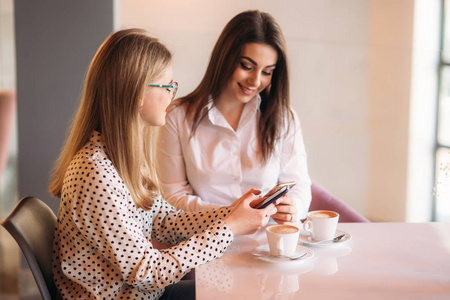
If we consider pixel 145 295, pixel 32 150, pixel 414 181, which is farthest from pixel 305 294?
pixel 414 181

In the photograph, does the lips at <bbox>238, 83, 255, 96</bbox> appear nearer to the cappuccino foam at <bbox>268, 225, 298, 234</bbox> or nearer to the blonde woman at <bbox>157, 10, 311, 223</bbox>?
the blonde woman at <bbox>157, 10, 311, 223</bbox>

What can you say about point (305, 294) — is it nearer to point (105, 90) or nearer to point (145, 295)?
point (145, 295)

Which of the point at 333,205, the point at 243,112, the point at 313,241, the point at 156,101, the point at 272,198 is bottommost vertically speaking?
the point at 333,205

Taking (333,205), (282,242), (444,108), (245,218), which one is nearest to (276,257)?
(282,242)

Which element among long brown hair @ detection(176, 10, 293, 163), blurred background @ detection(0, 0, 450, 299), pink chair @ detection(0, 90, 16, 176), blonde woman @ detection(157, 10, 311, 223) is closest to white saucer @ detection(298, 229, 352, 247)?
blonde woman @ detection(157, 10, 311, 223)

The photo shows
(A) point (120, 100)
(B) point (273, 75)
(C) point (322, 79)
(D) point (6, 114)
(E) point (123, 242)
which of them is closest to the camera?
(E) point (123, 242)

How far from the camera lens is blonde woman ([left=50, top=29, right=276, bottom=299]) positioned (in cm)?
118

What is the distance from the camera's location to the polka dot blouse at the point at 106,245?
3.84ft

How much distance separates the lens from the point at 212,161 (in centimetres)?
199

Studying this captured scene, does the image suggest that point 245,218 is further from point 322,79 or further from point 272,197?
point 322,79

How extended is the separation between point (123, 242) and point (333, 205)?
1.37m

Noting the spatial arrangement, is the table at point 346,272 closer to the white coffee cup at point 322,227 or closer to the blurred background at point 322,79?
the white coffee cup at point 322,227

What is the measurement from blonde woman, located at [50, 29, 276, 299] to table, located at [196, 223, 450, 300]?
9cm

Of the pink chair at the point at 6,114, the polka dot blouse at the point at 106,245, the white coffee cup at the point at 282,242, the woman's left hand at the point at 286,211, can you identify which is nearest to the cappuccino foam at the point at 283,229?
the white coffee cup at the point at 282,242
